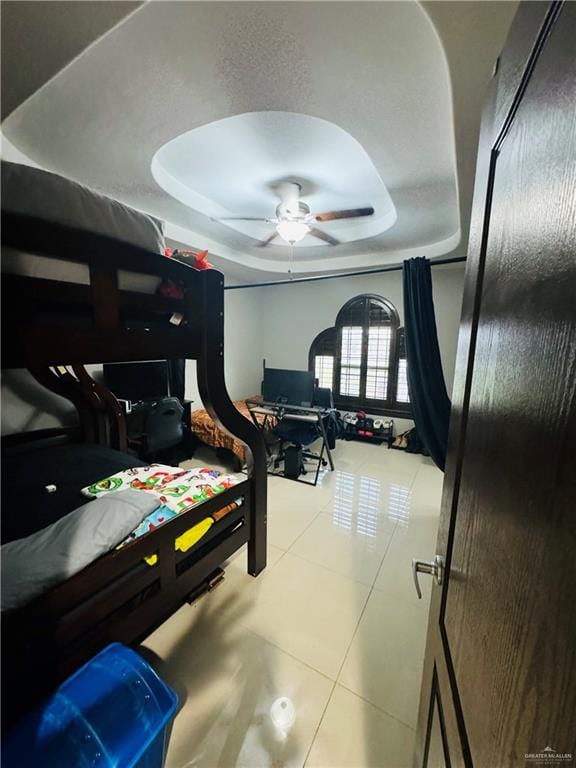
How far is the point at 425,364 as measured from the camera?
219 centimetres

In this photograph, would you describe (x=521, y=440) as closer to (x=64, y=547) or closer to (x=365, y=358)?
(x=64, y=547)

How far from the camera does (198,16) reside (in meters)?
1.05

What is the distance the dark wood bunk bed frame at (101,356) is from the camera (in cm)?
76

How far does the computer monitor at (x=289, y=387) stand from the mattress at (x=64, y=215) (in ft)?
9.45

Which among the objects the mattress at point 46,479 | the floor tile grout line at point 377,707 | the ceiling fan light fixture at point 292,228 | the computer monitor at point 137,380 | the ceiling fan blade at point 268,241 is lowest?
the floor tile grout line at point 377,707

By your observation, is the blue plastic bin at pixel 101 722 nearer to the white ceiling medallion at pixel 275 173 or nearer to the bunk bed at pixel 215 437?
the bunk bed at pixel 215 437

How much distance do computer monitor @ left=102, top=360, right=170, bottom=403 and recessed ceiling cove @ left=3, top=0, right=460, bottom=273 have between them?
5.31 ft

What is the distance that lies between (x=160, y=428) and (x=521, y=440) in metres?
3.09

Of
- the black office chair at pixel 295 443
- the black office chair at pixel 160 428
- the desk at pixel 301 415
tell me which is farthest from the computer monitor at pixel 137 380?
the black office chair at pixel 295 443

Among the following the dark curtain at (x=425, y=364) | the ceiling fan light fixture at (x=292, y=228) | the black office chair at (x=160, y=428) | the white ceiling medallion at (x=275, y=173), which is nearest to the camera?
the white ceiling medallion at (x=275, y=173)

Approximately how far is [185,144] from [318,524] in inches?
119

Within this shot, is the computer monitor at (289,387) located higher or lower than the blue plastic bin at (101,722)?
higher

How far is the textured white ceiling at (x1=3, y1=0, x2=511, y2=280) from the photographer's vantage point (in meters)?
1.06

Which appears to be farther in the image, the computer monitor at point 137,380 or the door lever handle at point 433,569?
the computer monitor at point 137,380
